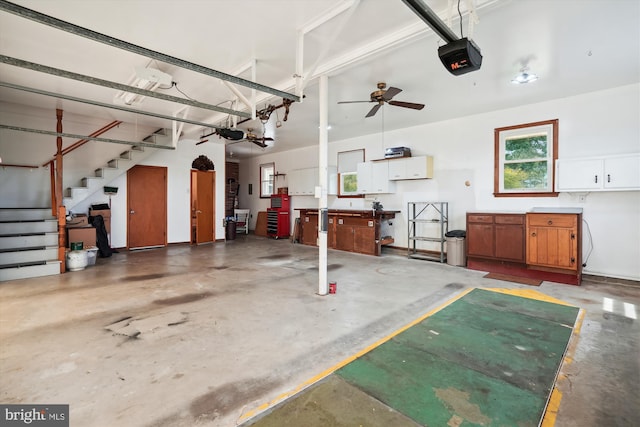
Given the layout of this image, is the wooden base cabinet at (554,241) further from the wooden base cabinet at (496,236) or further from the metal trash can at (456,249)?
the metal trash can at (456,249)

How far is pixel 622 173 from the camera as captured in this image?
459cm

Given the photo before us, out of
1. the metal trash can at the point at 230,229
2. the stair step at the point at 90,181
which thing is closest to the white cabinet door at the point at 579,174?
the metal trash can at the point at 230,229

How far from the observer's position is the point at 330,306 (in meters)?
3.74

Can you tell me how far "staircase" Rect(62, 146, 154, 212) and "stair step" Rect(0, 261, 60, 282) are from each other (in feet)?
5.72

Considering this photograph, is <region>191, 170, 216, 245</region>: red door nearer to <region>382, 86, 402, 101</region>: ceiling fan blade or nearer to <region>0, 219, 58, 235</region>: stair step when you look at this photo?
<region>0, 219, 58, 235</region>: stair step

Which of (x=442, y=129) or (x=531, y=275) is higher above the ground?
(x=442, y=129)

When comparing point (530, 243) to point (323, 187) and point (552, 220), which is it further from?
point (323, 187)

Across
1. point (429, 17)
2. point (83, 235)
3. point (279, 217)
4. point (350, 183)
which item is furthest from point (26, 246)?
point (350, 183)

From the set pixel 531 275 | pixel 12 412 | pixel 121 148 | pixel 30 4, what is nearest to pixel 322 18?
pixel 30 4

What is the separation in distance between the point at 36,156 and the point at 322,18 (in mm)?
7301

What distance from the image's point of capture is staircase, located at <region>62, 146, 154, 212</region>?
6.65m

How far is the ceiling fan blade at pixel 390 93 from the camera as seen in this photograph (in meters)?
4.11

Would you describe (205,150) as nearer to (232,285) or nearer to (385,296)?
(232,285)

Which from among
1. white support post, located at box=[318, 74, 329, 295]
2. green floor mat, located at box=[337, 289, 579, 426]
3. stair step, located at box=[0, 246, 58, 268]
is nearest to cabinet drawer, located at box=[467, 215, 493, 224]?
green floor mat, located at box=[337, 289, 579, 426]
